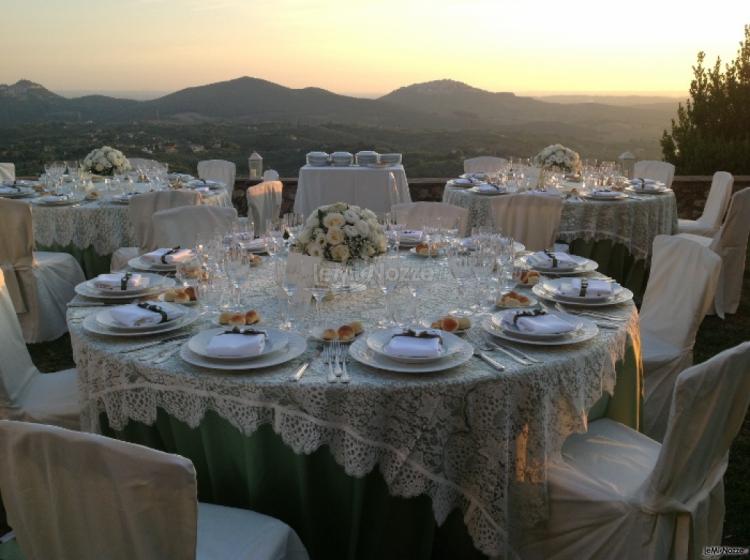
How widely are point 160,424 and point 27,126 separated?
11.4m

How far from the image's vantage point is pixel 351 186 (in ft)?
25.6

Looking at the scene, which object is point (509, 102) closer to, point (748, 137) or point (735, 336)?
point (748, 137)

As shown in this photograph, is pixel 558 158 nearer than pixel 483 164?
Yes

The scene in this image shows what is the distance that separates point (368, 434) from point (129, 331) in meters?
0.90

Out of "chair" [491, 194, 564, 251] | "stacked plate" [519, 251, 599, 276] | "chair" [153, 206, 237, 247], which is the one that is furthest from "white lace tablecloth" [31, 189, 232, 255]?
"stacked plate" [519, 251, 599, 276]

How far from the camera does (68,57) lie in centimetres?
1316

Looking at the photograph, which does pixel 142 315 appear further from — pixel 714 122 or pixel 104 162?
pixel 714 122

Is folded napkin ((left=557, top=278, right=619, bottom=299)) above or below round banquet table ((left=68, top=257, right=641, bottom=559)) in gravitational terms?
above

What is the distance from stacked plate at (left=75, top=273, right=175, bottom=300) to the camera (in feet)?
9.02

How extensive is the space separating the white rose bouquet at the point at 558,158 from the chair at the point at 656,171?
1.56 meters

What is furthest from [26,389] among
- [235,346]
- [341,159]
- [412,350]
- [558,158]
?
[341,159]

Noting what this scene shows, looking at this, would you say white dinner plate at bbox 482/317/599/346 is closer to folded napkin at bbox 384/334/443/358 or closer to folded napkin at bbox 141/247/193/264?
folded napkin at bbox 384/334/443/358

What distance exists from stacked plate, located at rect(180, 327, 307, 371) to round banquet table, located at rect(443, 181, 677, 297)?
3.63 m

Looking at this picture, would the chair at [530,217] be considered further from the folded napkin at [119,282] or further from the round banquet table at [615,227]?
the folded napkin at [119,282]
